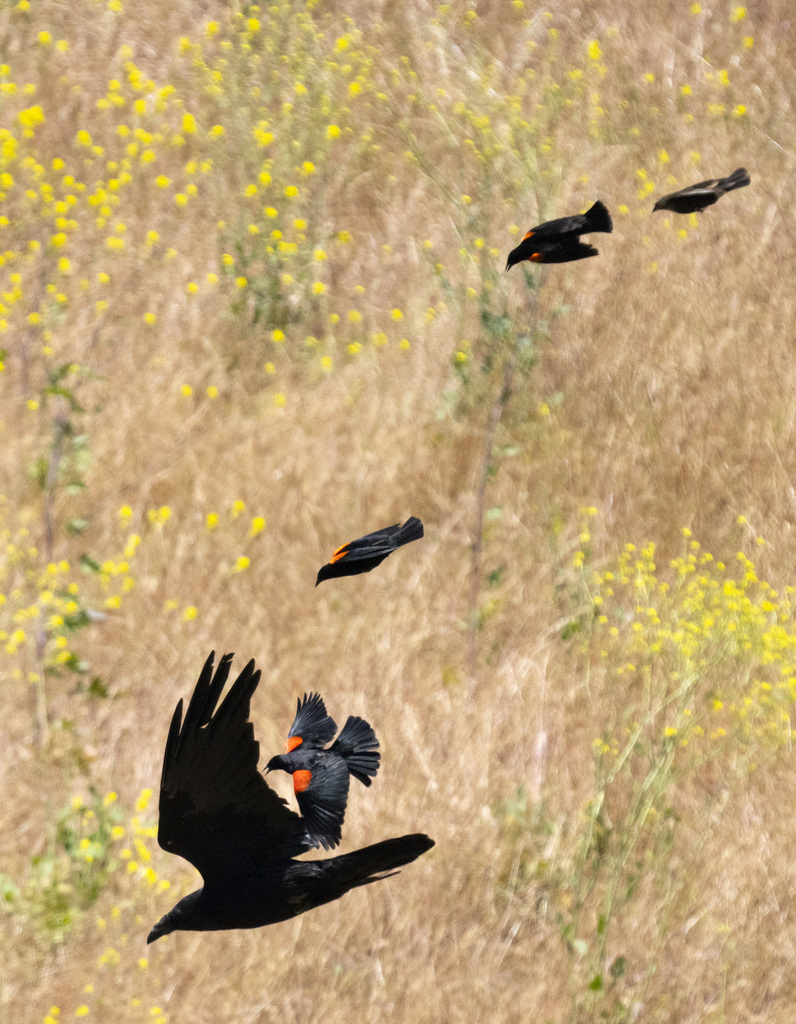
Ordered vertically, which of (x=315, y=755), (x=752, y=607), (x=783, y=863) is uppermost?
(x=315, y=755)

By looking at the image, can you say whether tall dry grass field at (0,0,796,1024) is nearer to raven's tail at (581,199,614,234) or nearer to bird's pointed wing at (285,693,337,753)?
bird's pointed wing at (285,693,337,753)

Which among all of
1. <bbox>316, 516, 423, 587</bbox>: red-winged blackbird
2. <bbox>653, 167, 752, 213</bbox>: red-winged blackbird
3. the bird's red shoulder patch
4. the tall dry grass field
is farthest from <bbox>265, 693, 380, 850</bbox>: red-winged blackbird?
<bbox>653, 167, 752, 213</bbox>: red-winged blackbird

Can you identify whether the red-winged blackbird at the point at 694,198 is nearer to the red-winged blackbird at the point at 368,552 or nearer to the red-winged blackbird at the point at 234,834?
the red-winged blackbird at the point at 368,552

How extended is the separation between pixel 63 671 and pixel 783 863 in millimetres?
2194

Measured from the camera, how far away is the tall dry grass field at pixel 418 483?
8.11 feet

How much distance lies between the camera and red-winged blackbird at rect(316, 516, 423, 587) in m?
2.07

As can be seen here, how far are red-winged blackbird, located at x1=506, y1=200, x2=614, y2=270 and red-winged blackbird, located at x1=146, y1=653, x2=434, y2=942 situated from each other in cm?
145

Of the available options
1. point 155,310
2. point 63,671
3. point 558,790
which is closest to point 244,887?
point 558,790

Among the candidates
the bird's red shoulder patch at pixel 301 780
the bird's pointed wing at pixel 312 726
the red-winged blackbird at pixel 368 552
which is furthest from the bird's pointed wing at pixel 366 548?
the bird's red shoulder patch at pixel 301 780

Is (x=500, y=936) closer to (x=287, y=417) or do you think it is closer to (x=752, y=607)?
(x=752, y=607)

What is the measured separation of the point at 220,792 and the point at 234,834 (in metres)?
0.17

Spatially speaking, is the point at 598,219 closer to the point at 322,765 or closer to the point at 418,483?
the point at 418,483

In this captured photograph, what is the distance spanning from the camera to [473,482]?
11.3 ft

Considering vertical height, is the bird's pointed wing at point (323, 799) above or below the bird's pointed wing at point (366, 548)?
below
